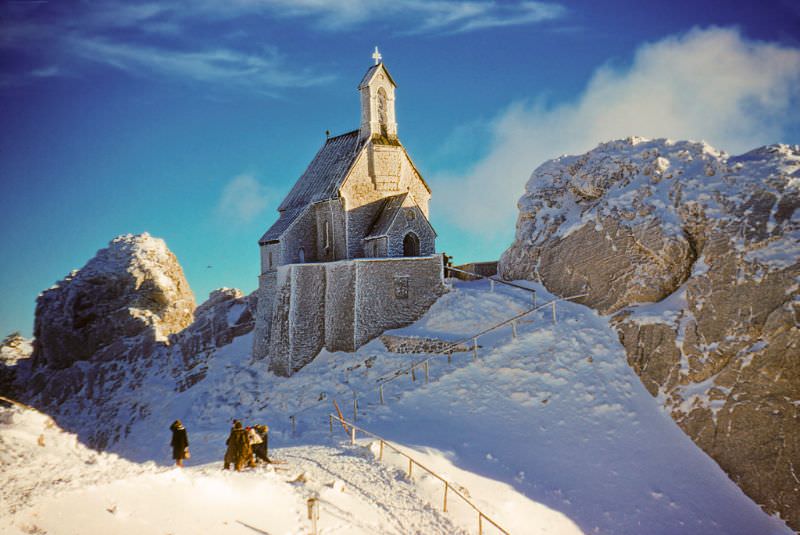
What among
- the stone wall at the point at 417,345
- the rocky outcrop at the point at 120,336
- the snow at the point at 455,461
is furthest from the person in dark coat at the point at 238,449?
the rocky outcrop at the point at 120,336

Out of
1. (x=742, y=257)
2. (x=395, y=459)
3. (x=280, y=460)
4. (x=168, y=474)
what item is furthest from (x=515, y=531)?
(x=742, y=257)

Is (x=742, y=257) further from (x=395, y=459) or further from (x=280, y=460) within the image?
(x=280, y=460)

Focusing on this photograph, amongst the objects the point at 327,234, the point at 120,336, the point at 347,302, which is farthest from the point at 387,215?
the point at 120,336

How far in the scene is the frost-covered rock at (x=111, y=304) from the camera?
39.3 metres

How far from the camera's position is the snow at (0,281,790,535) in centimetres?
1221

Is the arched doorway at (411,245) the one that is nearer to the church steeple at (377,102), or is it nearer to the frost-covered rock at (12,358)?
the church steeple at (377,102)

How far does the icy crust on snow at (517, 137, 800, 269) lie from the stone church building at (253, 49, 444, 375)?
565 centimetres

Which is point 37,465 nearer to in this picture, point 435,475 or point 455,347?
point 435,475

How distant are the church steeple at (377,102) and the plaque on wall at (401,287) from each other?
8117mm

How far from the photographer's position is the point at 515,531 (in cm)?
1459

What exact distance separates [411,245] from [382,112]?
7.34 m

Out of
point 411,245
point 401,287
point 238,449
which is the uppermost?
point 411,245

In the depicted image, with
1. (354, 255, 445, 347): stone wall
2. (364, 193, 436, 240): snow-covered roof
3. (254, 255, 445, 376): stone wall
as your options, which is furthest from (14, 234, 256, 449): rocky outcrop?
(364, 193, 436, 240): snow-covered roof

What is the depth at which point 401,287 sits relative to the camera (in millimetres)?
27078
